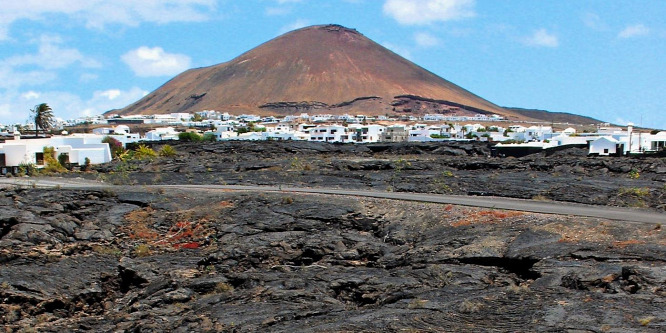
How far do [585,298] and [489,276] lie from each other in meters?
2.89

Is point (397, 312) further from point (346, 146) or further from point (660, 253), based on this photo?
point (346, 146)

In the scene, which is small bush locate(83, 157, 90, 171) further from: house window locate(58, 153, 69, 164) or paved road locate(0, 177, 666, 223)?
paved road locate(0, 177, 666, 223)

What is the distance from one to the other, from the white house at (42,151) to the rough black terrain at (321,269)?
21114mm

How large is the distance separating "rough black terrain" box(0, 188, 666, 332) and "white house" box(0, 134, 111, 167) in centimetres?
2111

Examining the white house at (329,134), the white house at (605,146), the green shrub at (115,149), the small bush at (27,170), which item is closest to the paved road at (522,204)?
the small bush at (27,170)

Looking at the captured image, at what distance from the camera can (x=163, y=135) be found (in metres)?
97.8

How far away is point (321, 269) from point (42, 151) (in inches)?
1391

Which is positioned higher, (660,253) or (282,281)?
(660,253)

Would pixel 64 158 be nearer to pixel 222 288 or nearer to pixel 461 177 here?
pixel 461 177

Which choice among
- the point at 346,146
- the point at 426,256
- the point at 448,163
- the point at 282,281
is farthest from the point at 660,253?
the point at 346,146

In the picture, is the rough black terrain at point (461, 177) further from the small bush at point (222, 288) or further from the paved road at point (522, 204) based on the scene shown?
the small bush at point (222, 288)

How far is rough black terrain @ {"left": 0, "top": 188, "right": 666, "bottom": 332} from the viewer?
12562 millimetres

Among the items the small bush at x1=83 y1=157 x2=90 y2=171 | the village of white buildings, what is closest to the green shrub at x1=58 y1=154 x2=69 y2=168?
the village of white buildings

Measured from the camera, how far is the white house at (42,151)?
138 feet
